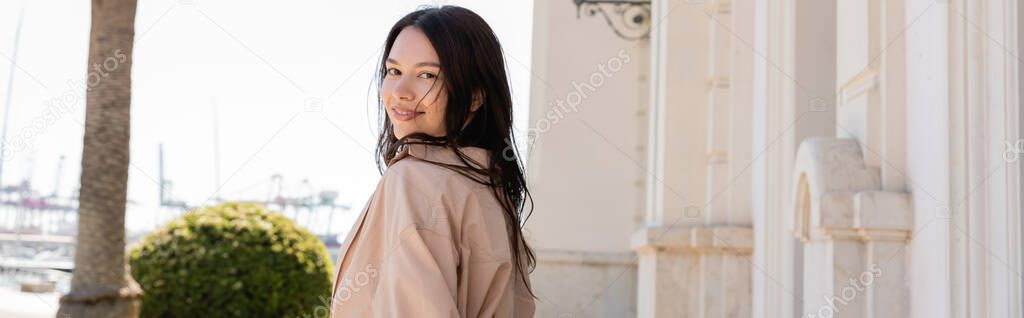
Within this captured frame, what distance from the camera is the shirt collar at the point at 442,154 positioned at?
1741 mm

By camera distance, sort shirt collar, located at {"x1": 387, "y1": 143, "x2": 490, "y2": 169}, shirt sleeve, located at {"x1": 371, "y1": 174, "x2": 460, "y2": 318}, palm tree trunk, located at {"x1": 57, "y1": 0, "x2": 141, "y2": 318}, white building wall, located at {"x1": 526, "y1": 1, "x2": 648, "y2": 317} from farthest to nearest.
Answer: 1. white building wall, located at {"x1": 526, "y1": 1, "x2": 648, "y2": 317}
2. palm tree trunk, located at {"x1": 57, "y1": 0, "x2": 141, "y2": 318}
3. shirt collar, located at {"x1": 387, "y1": 143, "x2": 490, "y2": 169}
4. shirt sleeve, located at {"x1": 371, "y1": 174, "x2": 460, "y2": 318}

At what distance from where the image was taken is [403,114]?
1811 millimetres

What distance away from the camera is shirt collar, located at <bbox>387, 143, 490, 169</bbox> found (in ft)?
5.71

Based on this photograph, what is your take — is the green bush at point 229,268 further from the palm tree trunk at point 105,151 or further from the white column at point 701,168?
the white column at point 701,168

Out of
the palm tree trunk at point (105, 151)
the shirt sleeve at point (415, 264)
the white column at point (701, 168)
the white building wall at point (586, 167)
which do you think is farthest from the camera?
the white building wall at point (586, 167)

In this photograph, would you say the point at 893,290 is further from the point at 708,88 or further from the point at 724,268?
the point at 708,88

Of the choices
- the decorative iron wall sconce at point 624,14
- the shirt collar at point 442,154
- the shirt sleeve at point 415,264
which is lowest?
the shirt sleeve at point 415,264

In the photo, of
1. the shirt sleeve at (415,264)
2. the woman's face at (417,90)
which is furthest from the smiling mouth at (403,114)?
the shirt sleeve at (415,264)

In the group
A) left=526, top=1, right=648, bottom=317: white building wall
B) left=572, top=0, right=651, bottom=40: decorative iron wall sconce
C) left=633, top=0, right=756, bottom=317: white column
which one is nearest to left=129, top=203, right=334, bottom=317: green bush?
left=526, top=1, right=648, bottom=317: white building wall

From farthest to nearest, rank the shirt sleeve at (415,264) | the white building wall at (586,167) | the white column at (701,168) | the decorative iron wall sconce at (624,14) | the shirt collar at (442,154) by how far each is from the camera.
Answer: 1. the decorative iron wall sconce at (624,14)
2. the white building wall at (586,167)
3. the white column at (701,168)
4. the shirt collar at (442,154)
5. the shirt sleeve at (415,264)

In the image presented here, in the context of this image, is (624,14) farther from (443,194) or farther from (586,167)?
(443,194)

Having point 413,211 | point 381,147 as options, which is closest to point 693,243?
point 381,147

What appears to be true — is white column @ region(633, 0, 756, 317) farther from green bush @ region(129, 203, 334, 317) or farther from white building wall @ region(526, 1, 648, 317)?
green bush @ region(129, 203, 334, 317)

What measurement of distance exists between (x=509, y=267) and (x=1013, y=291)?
5.17 ft
